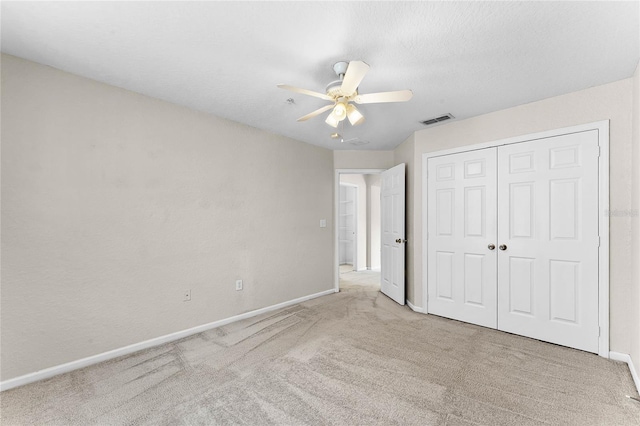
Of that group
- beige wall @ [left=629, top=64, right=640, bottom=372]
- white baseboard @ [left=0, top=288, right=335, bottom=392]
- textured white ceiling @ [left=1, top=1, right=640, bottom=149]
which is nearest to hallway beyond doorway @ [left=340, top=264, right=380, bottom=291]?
white baseboard @ [left=0, top=288, right=335, bottom=392]

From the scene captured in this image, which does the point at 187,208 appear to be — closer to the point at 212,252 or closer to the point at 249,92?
the point at 212,252

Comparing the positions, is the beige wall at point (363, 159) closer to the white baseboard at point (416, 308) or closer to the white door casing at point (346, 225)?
the white baseboard at point (416, 308)

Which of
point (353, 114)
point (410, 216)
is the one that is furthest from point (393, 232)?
point (353, 114)

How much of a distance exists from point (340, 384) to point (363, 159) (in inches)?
139

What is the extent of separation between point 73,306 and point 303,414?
6.67 feet

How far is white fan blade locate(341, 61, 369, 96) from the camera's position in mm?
1781

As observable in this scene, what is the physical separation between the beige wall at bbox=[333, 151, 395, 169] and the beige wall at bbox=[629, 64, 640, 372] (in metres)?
2.84

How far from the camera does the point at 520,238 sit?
312 cm

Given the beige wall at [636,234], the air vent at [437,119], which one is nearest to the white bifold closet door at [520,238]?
the beige wall at [636,234]

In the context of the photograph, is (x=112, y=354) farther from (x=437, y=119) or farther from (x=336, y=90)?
(x=437, y=119)

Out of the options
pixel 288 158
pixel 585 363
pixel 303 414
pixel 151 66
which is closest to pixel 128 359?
pixel 303 414

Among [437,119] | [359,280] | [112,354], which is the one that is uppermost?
[437,119]

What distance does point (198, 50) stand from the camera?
2.07m

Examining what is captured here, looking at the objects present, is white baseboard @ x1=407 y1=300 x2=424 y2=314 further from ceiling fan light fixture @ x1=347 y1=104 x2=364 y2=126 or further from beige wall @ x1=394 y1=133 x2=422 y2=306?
ceiling fan light fixture @ x1=347 y1=104 x2=364 y2=126
